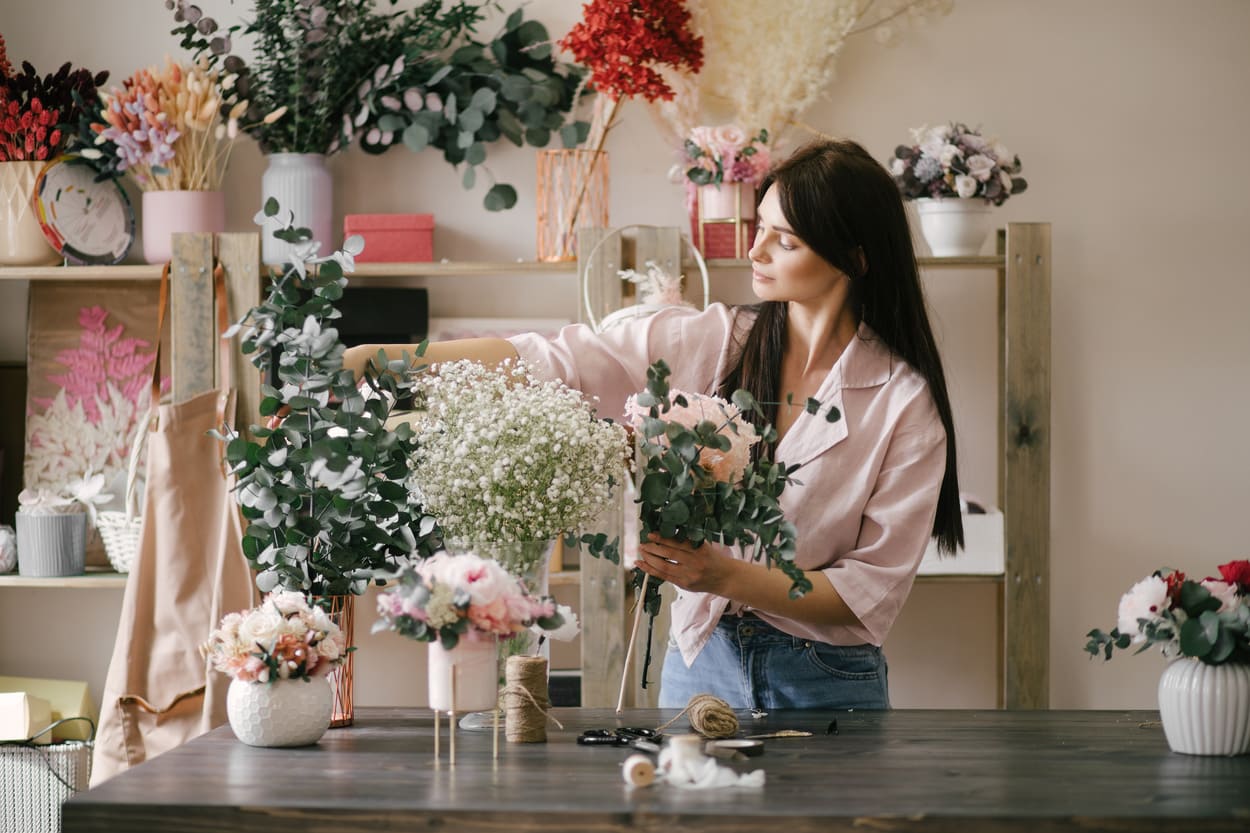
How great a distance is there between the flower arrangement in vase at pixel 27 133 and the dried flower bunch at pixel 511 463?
2066mm

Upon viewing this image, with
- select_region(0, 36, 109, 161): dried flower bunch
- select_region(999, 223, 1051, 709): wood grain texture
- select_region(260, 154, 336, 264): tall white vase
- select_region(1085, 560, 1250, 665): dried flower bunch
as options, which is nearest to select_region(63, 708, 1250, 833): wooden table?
select_region(1085, 560, 1250, 665): dried flower bunch

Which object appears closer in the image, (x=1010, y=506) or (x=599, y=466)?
(x=599, y=466)

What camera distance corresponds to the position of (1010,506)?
9.84 ft

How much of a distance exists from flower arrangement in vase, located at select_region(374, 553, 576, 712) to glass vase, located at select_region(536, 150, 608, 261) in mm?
1784

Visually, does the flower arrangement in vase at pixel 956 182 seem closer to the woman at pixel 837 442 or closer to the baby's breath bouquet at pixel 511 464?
the woman at pixel 837 442

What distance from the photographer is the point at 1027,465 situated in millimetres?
2992

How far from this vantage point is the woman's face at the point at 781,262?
75.7 inches

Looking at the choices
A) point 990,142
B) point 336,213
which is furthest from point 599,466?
point 336,213

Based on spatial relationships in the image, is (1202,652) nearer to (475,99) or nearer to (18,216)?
(475,99)

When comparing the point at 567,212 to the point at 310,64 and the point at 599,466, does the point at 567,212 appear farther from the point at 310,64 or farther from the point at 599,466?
the point at 599,466

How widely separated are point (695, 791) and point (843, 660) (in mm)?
622

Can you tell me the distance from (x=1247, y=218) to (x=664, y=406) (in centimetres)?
240

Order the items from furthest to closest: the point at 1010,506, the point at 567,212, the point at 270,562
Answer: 1. the point at 567,212
2. the point at 1010,506
3. the point at 270,562

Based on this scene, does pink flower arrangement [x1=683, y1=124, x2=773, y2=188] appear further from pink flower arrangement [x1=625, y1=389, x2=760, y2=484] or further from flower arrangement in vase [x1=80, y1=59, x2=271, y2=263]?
pink flower arrangement [x1=625, y1=389, x2=760, y2=484]
